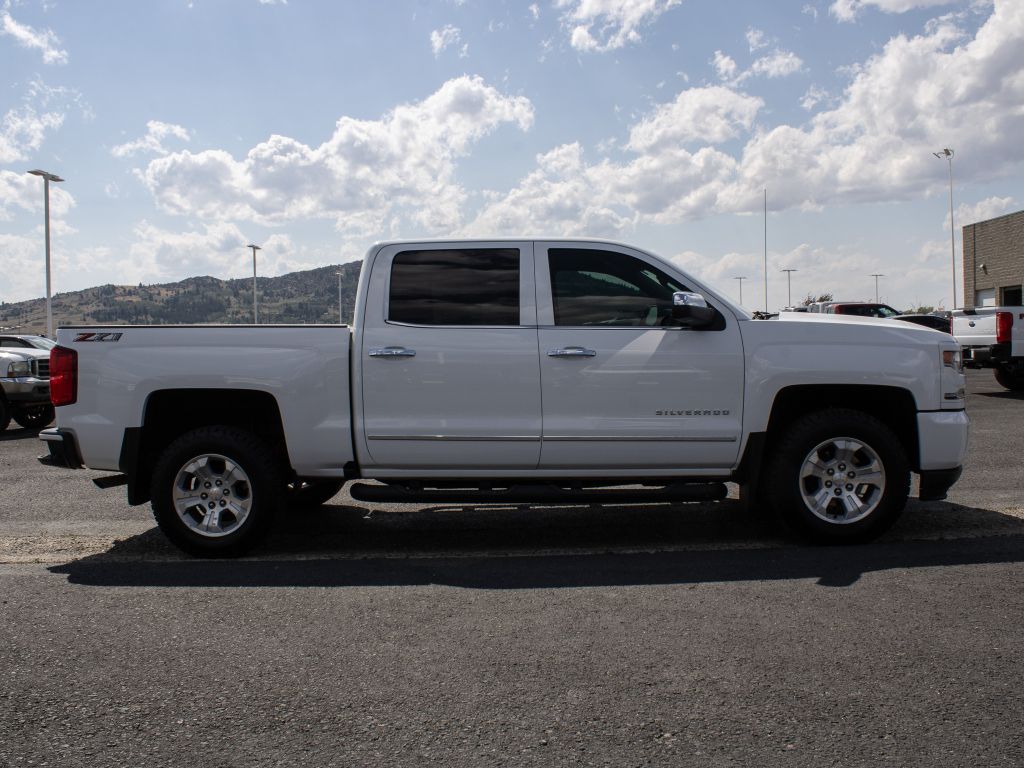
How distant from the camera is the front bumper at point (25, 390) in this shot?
13570 millimetres

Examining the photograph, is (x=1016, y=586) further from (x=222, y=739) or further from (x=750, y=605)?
(x=222, y=739)

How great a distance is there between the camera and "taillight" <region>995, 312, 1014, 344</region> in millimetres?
15453

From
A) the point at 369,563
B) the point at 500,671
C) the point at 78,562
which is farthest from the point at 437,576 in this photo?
the point at 78,562

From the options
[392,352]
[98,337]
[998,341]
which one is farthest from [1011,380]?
[98,337]

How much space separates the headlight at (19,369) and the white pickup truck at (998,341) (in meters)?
15.7

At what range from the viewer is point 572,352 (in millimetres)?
5613

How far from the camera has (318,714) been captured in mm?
3270

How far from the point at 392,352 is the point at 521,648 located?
2.32 m

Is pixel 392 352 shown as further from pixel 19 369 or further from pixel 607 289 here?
pixel 19 369

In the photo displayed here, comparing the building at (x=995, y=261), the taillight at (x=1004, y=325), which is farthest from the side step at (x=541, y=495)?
the building at (x=995, y=261)

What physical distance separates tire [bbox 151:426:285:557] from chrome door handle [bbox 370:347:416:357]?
939mm

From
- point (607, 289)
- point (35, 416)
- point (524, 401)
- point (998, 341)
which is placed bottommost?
point (35, 416)

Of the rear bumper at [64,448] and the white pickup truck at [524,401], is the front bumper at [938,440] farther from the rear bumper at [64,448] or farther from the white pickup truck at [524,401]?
the rear bumper at [64,448]

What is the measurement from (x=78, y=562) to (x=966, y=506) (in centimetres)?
634
